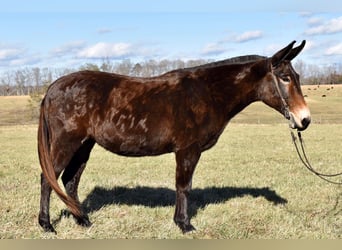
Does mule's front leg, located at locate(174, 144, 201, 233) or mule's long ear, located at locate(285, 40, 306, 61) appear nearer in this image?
mule's long ear, located at locate(285, 40, 306, 61)

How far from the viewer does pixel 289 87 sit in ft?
20.3

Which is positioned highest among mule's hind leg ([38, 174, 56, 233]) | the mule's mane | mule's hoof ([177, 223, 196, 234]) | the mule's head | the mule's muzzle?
the mule's mane

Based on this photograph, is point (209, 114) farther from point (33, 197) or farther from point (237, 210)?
point (33, 197)

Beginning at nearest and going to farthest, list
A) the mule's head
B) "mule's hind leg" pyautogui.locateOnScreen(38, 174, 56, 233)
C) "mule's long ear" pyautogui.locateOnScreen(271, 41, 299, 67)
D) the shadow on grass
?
"mule's long ear" pyautogui.locateOnScreen(271, 41, 299, 67) → the mule's head → "mule's hind leg" pyautogui.locateOnScreen(38, 174, 56, 233) → the shadow on grass

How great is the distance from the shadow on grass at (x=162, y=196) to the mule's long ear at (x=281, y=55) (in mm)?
3014

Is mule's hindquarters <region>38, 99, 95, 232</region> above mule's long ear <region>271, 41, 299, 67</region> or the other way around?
the other way around

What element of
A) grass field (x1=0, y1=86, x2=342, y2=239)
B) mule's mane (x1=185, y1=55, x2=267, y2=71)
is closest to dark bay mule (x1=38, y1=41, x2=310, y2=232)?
mule's mane (x1=185, y1=55, x2=267, y2=71)

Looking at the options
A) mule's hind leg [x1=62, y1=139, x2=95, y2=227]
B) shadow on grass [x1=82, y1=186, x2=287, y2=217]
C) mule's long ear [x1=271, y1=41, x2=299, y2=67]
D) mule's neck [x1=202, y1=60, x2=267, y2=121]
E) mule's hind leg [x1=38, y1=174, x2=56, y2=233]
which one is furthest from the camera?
shadow on grass [x1=82, y1=186, x2=287, y2=217]

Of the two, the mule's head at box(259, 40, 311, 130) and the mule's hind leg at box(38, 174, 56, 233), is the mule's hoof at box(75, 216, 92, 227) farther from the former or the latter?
the mule's head at box(259, 40, 311, 130)

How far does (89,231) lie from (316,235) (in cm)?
347

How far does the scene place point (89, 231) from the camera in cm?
620

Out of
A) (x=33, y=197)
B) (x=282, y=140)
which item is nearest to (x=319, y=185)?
(x=33, y=197)

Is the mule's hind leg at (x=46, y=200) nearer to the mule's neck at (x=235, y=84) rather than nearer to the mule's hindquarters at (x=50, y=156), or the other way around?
the mule's hindquarters at (x=50, y=156)

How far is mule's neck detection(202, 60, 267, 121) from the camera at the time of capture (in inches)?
255
